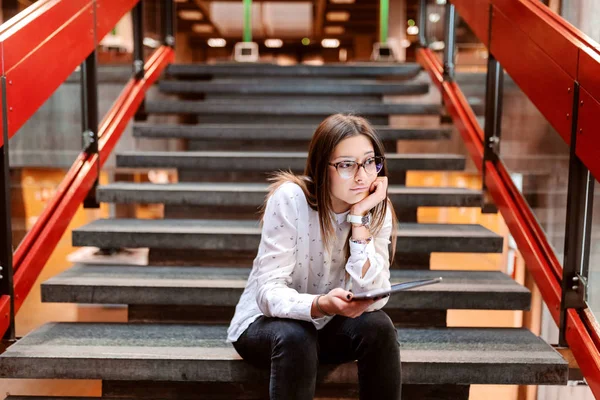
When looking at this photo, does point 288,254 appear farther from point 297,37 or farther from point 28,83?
point 297,37

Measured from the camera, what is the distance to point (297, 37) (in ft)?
60.0

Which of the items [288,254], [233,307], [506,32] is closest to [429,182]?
[506,32]

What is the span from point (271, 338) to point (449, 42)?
2.73 metres

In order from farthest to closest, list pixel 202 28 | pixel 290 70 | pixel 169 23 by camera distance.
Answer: pixel 202 28 → pixel 169 23 → pixel 290 70

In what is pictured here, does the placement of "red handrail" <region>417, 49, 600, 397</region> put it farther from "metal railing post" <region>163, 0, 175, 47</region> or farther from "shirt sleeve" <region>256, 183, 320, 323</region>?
"metal railing post" <region>163, 0, 175, 47</region>

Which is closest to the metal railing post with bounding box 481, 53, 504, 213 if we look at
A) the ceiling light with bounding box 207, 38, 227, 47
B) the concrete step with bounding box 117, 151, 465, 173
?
the concrete step with bounding box 117, 151, 465, 173

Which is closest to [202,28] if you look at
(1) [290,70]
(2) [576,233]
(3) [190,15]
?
(3) [190,15]

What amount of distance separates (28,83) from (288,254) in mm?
1173

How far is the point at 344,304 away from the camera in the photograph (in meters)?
1.50

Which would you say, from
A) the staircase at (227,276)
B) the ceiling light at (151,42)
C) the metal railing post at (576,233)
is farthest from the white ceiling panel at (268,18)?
the metal railing post at (576,233)

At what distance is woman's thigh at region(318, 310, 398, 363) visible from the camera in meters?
1.59

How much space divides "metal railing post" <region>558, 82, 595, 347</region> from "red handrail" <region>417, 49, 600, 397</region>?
4 centimetres

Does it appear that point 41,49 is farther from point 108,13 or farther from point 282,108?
point 282,108

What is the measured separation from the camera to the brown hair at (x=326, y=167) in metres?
1.64
